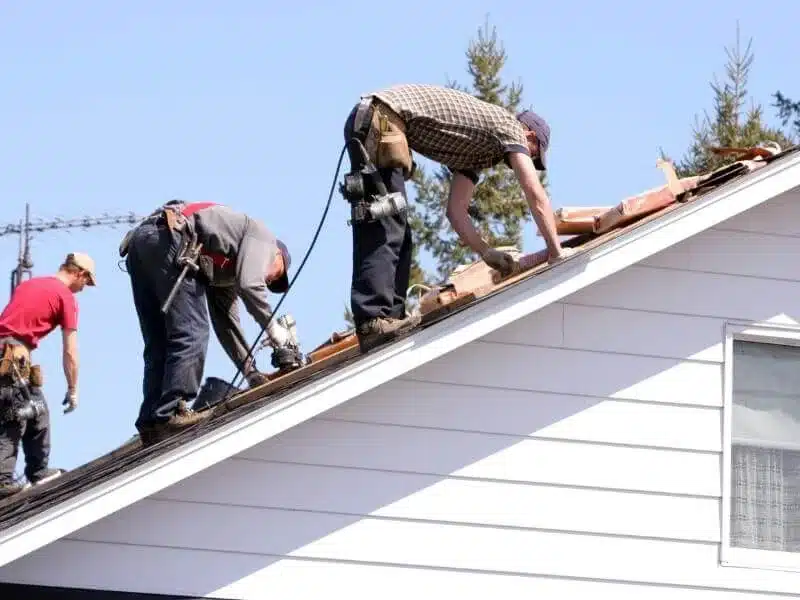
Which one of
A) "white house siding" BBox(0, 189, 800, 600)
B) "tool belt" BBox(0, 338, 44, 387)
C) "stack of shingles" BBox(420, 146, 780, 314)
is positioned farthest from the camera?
"tool belt" BBox(0, 338, 44, 387)

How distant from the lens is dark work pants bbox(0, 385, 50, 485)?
1043cm

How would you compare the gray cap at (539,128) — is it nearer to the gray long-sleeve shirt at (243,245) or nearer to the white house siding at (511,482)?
the white house siding at (511,482)

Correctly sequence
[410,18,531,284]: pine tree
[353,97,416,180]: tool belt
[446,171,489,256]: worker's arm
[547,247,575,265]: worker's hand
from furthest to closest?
[410,18,531,284]: pine tree < [446,171,489,256]: worker's arm < [547,247,575,265]: worker's hand < [353,97,416,180]: tool belt

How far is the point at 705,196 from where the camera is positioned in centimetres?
886

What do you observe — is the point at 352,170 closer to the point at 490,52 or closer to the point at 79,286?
the point at 79,286

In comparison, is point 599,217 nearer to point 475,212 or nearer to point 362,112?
point 362,112

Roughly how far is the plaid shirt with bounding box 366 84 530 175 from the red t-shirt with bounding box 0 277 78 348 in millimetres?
2787

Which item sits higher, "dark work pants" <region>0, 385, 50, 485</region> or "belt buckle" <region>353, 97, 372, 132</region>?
"belt buckle" <region>353, 97, 372, 132</region>

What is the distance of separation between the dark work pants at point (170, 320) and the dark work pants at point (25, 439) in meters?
1.61

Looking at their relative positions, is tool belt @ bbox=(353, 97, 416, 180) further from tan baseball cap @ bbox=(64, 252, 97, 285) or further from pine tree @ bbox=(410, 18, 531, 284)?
pine tree @ bbox=(410, 18, 531, 284)

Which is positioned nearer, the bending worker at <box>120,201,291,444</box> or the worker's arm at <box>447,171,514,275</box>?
the bending worker at <box>120,201,291,444</box>

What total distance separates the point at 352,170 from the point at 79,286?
8.67ft

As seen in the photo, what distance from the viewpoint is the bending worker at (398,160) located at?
863 cm

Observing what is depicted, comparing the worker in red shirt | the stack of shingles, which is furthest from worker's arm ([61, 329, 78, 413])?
the stack of shingles
